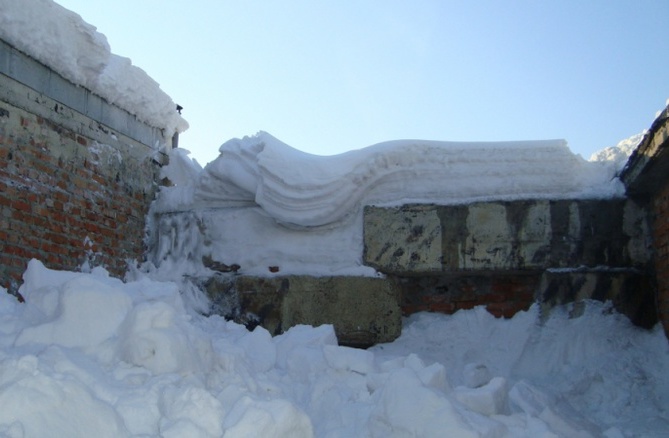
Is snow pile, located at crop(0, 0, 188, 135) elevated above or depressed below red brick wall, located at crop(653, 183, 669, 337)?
above

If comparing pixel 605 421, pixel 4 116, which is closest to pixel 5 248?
pixel 4 116

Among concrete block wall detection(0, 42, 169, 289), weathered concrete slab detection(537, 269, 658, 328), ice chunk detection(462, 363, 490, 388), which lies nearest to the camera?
ice chunk detection(462, 363, 490, 388)

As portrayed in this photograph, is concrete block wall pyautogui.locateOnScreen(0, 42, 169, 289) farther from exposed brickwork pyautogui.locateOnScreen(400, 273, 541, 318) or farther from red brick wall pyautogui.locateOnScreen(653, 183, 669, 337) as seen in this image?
red brick wall pyautogui.locateOnScreen(653, 183, 669, 337)

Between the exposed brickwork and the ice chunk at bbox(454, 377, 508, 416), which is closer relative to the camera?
the ice chunk at bbox(454, 377, 508, 416)

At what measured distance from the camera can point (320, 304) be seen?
4.33 m

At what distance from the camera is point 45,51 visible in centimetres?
384

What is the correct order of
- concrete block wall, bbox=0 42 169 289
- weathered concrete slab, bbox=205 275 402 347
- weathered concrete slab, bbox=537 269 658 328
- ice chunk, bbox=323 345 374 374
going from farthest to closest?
weathered concrete slab, bbox=205 275 402 347, weathered concrete slab, bbox=537 269 658 328, concrete block wall, bbox=0 42 169 289, ice chunk, bbox=323 345 374 374

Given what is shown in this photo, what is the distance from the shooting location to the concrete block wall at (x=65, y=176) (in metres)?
3.67

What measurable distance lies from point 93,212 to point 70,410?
8.29 ft

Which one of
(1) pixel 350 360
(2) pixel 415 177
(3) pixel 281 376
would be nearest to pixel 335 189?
(2) pixel 415 177

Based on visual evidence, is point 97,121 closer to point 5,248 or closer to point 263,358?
point 5,248

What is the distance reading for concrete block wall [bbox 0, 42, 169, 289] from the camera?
367 cm

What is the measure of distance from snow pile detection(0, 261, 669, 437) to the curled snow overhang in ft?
2.58

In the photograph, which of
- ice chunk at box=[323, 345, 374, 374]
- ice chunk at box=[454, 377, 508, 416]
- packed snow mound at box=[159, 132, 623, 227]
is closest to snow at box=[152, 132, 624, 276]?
packed snow mound at box=[159, 132, 623, 227]
